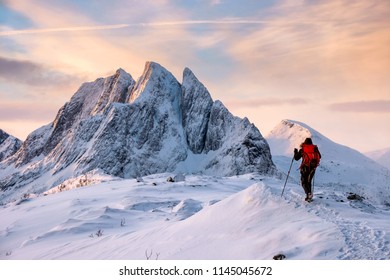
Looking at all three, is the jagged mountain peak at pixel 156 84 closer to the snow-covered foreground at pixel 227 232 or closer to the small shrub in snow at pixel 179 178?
the small shrub in snow at pixel 179 178

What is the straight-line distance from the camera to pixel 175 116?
16888 cm

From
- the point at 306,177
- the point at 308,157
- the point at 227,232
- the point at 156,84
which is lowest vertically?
the point at 227,232

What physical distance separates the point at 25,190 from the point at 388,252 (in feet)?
539

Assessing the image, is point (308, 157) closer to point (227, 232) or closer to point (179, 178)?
point (227, 232)

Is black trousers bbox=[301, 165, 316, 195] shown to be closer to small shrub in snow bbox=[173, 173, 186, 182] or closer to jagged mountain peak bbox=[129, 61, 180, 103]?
small shrub in snow bbox=[173, 173, 186, 182]

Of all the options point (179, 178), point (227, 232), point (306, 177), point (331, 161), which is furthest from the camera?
point (331, 161)

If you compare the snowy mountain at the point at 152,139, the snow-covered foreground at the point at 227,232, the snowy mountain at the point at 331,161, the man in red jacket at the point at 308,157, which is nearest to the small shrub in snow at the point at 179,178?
the snow-covered foreground at the point at 227,232

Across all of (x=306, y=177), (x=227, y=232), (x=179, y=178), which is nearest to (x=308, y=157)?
(x=306, y=177)

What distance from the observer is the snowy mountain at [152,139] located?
476ft

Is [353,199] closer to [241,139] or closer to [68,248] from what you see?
[68,248]

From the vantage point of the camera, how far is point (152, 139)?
16038 cm

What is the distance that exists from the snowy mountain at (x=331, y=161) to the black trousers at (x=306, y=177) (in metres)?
58.6

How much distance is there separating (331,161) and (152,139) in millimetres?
69187

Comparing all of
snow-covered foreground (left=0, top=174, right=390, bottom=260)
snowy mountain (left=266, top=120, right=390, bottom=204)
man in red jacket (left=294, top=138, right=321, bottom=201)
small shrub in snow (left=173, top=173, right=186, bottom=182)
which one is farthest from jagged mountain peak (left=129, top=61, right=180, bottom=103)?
man in red jacket (left=294, top=138, right=321, bottom=201)
